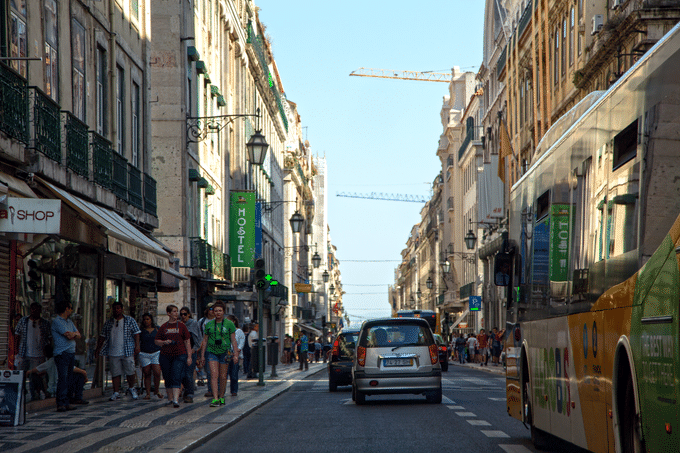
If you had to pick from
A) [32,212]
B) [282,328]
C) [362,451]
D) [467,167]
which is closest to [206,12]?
[32,212]

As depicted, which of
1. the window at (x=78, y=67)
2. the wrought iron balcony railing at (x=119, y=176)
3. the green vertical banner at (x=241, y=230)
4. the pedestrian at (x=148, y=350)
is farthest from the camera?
the green vertical banner at (x=241, y=230)

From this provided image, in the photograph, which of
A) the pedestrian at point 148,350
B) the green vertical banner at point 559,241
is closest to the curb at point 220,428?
the pedestrian at point 148,350

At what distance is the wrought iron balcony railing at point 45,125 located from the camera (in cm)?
1672

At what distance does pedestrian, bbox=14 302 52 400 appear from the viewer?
54.7 ft

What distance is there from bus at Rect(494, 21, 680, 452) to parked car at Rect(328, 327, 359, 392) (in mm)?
15022

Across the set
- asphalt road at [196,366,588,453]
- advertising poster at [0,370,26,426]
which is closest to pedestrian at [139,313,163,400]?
asphalt road at [196,366,588,453]

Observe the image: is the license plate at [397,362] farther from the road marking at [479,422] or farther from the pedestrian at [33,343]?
the pedestrian at [33,343]

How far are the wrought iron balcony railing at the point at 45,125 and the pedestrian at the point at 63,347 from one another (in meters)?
2.43

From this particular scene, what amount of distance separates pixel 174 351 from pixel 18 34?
556 cm

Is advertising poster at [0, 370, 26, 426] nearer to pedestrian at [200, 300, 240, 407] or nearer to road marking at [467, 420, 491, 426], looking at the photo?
pedestrian at [200, 300, 240, 407]

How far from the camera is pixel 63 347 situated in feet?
54.9

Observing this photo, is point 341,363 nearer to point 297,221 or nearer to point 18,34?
→ point 18,34

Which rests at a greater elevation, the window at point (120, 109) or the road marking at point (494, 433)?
the window at point (120, 109)

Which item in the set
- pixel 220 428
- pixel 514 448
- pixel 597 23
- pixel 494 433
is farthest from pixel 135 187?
pixel 597 23
